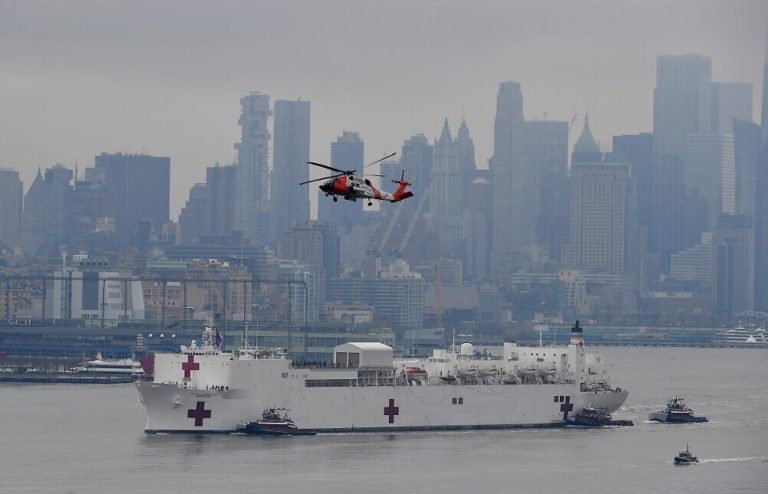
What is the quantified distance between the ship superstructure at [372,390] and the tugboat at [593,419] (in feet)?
1.00

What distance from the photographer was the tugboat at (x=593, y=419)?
51.3 meters

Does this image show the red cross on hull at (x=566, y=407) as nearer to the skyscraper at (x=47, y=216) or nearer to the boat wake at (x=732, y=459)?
the boat wake at (x=732, y=459)

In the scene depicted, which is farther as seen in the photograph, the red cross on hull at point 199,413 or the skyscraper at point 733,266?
the skyscraper at point 733,266

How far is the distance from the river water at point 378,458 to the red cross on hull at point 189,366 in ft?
5.10

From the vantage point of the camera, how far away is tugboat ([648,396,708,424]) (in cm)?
5188

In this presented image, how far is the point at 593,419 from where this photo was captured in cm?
5131

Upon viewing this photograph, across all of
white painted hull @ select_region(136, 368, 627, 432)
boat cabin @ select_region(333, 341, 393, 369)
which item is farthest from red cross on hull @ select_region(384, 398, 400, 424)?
boat cabin @ select_region(333, 341, 393, 369)

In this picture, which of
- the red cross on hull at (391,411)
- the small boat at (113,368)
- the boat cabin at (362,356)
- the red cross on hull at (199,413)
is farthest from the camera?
the small boat at (113,368)

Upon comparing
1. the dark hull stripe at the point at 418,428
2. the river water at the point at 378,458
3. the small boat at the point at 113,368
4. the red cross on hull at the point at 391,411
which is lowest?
the river water at the point at 378,458

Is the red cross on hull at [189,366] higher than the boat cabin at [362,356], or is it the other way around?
the boat cabin at [362,356]

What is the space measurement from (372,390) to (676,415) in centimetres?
781

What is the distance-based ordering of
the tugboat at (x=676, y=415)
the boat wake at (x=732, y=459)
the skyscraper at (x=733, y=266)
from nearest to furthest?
the boat wake at (x=732, y=459)
the tugboat at (x=676, y=415)
the skyscraper at (x=733, y=266)

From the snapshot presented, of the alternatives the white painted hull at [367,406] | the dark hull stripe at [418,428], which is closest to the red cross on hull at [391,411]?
the white painted hull at [367,406]

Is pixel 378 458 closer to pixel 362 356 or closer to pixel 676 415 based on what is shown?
pixel 362 356
